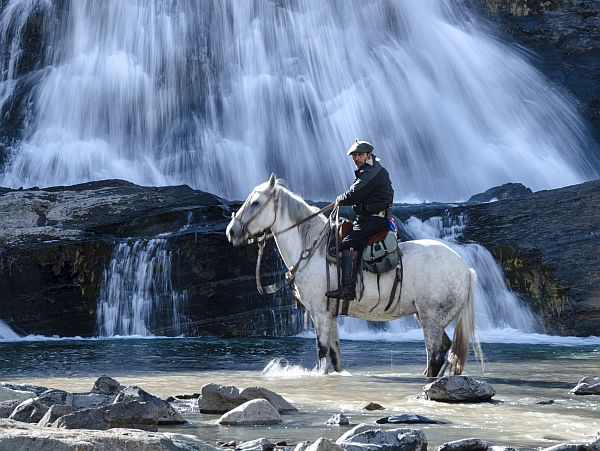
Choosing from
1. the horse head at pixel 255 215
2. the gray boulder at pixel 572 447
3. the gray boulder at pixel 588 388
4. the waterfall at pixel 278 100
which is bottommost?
the gray boulder at pixel 572 447

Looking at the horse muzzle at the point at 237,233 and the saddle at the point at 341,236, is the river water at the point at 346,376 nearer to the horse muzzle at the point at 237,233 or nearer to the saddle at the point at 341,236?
the saddle at the point at 341,236

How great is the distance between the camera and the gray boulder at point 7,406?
7.54 m

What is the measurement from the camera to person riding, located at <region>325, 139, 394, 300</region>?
1153 centimetres

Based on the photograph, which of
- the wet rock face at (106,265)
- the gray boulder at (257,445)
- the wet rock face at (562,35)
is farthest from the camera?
the wet rock face at (562,35)

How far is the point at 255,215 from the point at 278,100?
30070mm

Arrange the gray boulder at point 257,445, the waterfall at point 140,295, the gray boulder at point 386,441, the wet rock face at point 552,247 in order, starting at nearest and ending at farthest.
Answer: the gray boulder at point 386,441 → the gray boulder at point 257,445 → the wet rock face at point 552,247 → the waterfall at point 140,295

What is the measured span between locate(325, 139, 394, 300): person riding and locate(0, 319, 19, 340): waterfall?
52.6 ft

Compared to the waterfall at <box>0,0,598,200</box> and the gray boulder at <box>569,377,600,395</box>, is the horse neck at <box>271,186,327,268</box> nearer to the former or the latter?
the gray boulder at <box>569,377,600,395</box>

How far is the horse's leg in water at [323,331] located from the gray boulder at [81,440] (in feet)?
Result: 22.0

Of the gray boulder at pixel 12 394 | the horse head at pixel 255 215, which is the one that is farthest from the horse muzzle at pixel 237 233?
the gray boulder at pixel 12 394

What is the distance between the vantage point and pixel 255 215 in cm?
1202

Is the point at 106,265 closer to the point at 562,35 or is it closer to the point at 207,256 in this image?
the point at 207,256

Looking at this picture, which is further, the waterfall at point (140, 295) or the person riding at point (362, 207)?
the waterfall at point (140, 295)

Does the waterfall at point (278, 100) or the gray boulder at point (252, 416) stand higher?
the waterfall at point (278, 100)
